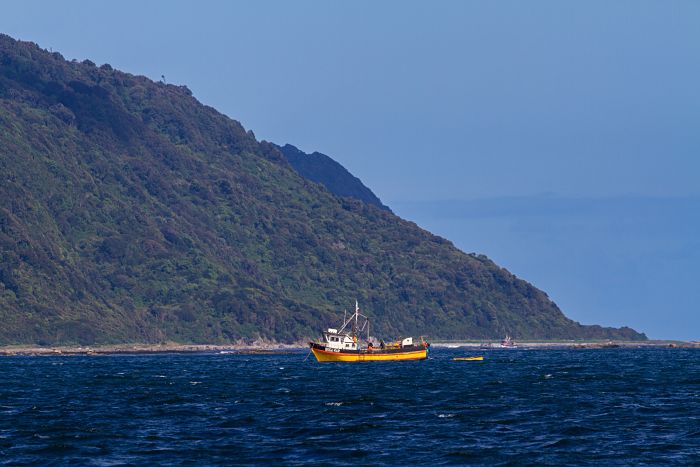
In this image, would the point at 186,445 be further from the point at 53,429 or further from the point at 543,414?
the point at 543,414

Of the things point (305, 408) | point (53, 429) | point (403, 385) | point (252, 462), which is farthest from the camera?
point (403, 385)

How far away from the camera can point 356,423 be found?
96.9 meters

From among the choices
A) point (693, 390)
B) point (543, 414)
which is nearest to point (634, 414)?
point (543, 414)

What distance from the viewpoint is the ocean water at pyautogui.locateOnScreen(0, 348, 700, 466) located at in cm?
7738

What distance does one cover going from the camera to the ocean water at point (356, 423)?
3046 inches

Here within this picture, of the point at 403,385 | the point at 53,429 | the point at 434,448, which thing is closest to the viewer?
the point at 434,448

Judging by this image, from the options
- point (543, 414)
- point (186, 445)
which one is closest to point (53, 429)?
point (186, 445)

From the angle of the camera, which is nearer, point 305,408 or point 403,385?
point 305,408

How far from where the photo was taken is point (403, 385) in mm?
152875

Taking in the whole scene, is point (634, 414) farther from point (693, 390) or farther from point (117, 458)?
point (117, 458)

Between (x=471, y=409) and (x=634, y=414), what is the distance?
47.8 feet

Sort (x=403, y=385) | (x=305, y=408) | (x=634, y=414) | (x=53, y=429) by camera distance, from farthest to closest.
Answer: (x=403, y=385)
(x=305, y=408)
(x=634, y=414)
(x=53, y=429)

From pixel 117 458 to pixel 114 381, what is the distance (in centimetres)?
9754

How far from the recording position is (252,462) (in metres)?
74.5
